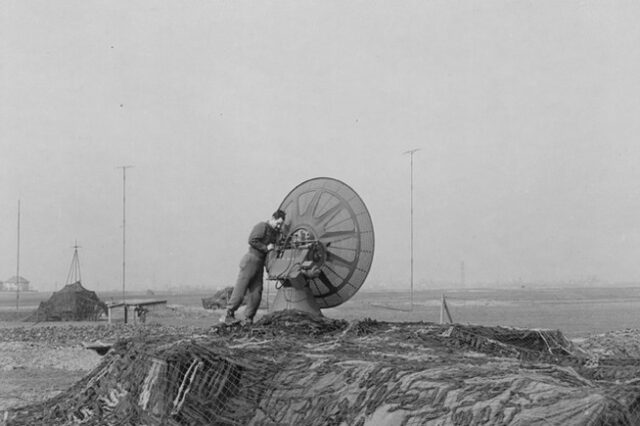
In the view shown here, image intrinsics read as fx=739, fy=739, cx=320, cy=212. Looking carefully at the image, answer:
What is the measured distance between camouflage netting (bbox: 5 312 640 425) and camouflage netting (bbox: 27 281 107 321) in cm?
2523

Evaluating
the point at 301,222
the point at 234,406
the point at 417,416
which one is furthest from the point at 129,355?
the point at 301,222

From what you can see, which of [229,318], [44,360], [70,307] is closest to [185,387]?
[229,318]

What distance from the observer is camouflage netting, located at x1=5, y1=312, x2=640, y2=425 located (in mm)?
5418

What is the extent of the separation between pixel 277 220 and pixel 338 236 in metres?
1.08

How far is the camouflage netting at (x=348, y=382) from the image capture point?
542 cm

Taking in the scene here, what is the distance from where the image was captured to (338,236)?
1196cm

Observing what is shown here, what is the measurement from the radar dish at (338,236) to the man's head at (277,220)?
15 centimetres

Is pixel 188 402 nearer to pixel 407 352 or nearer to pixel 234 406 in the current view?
pixel 234 406

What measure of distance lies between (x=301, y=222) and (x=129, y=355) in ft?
15.8

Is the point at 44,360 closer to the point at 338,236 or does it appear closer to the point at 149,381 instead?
the point at 338,236

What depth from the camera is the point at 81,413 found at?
26.0 ft

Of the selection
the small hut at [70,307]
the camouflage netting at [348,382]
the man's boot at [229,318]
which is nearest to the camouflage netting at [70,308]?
the small hut at [70,307]

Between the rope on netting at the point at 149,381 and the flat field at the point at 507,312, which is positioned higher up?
the rope on netting at the point at 149,381

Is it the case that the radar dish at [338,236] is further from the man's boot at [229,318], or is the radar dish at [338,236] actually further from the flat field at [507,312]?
the flat field at [507,312]
